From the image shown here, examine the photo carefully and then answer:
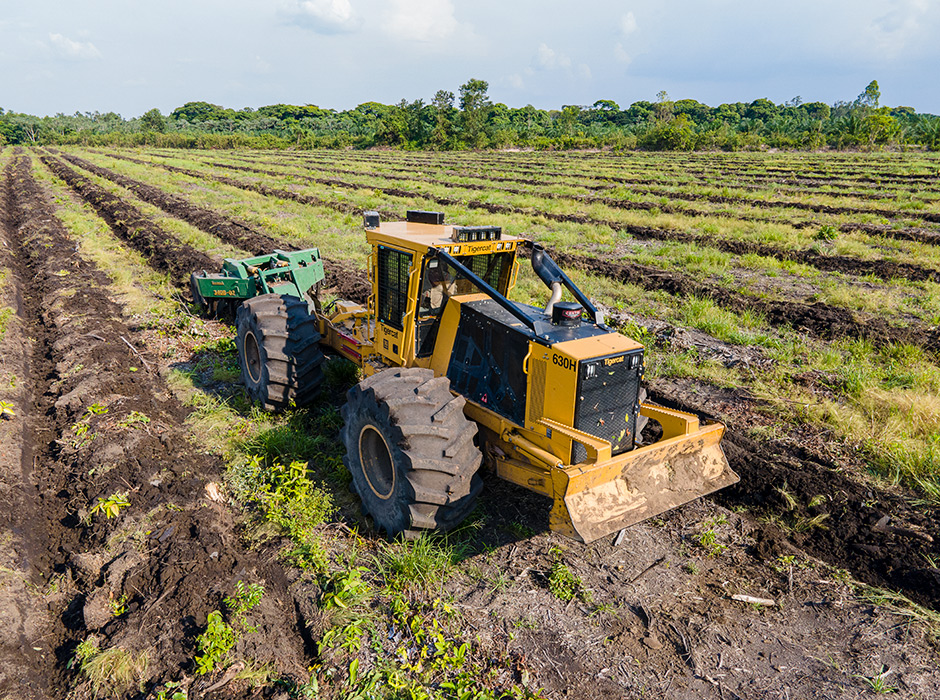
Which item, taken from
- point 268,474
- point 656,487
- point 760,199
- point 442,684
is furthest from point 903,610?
point 760,199

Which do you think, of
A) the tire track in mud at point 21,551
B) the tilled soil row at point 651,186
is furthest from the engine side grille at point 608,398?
the tilled soil row at point 651,186

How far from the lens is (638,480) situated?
5141mm

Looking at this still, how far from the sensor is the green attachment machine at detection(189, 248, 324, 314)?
10.4 meters

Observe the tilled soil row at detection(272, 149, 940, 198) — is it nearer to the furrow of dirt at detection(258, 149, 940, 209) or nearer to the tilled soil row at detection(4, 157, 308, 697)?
the furrow of dirt at detection(258, 149, 940, 209)

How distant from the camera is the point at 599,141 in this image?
225ft

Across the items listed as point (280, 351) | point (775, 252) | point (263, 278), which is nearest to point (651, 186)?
point (775, 252)

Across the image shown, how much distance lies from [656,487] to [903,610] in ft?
6.86

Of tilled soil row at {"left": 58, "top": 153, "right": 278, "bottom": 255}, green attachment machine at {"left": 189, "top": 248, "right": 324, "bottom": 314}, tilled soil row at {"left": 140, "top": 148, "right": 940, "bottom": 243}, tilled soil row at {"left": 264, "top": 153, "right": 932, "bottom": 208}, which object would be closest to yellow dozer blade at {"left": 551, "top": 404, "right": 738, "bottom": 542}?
green attachment machine at {"left": 189, "top": 248, "right": 324, "bottom": 314}

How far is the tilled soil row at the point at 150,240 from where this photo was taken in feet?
48.9

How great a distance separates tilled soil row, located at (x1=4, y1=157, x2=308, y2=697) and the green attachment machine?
1.58m

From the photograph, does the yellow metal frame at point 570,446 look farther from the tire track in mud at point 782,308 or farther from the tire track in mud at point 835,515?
the tire track in mud at point 782,308

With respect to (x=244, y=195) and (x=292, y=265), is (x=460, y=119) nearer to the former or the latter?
(x=244, y=195)

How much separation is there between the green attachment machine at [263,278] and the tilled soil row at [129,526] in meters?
1.58

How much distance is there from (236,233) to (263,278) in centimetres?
963
